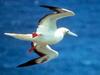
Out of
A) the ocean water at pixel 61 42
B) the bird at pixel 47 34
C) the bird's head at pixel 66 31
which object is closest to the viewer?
the bird at pixel 47 34

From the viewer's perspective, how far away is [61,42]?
3.13 meters

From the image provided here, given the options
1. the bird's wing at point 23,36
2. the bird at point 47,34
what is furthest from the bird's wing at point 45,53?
the bird's wing at point 23,36

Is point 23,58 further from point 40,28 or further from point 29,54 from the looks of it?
point 40,28

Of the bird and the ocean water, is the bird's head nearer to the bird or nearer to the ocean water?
the bird

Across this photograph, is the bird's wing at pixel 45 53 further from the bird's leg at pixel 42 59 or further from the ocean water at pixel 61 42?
the ocean water at pixel 61 42

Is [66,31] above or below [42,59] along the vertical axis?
above

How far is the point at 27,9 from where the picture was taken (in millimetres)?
3184

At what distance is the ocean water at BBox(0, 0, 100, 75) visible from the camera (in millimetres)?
3115

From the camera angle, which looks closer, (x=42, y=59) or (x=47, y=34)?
(x=47, y=34)

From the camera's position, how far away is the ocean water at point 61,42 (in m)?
3.12

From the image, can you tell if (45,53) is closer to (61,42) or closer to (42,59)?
(42,59)

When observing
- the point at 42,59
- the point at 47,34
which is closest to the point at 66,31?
the point at 47,34

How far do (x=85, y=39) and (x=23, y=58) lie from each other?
0.43m

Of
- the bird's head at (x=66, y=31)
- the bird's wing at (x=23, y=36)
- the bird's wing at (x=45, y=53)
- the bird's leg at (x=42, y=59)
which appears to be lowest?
the bird's leg at (x=42, y=59)
